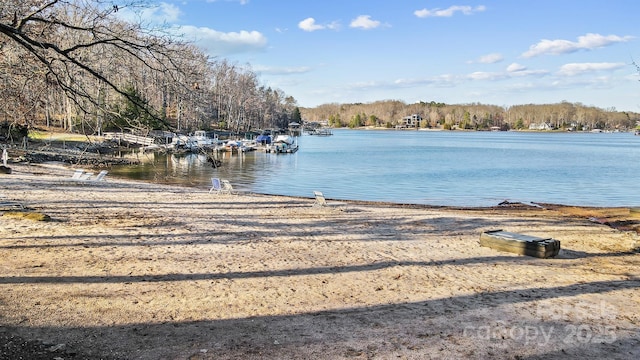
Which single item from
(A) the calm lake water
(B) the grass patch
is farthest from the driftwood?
(A) the calm lake water

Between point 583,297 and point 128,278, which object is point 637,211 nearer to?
point 583,297

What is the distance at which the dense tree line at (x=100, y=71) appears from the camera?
20.1ft

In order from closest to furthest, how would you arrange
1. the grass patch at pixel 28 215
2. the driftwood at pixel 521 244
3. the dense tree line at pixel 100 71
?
the dense tree line at pixel 100 71, the driftwood at pixel 521 244, the grass patch at pixel 28 215

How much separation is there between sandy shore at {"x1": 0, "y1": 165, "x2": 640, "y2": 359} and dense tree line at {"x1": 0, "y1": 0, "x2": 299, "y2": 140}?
2.39 m

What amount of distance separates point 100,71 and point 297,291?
4.36 metres

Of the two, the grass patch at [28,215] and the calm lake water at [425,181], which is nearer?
the grass patch at [28,215]

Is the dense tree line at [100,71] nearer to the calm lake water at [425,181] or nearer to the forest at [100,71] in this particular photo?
the forest at [100,71]

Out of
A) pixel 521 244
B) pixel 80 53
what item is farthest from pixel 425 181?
pixel 80 53

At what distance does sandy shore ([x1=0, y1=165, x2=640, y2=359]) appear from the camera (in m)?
5.16

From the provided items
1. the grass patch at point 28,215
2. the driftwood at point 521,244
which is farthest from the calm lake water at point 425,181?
the driftwood at point 521,244

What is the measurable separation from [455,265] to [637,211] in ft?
38.0

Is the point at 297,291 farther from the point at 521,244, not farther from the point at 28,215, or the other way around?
the point at 28,215

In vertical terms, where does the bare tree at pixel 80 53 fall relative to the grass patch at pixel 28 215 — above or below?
above

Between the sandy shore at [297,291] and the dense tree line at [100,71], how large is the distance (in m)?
2.39
